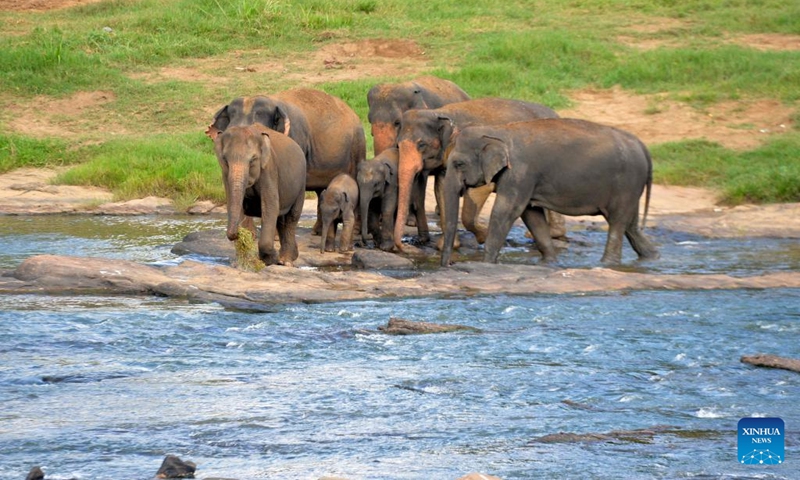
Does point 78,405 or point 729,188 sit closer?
point 78,405

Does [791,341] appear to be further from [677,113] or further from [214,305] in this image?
[677,113]

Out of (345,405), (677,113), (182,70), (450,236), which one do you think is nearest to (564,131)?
(450,236)

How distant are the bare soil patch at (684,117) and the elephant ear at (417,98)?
532cm

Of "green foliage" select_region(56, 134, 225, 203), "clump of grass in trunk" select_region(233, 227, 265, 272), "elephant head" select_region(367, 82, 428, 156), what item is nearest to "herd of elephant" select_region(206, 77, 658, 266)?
"clump of grass in trunk" select_region(233, 227, 265, 272)

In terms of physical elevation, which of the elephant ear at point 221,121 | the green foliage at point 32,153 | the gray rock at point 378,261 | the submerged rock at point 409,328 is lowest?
the green foliage at point 32,153

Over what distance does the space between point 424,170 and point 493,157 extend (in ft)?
5.66

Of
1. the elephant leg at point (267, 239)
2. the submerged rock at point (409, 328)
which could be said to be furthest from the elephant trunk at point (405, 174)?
the submerged rock at point (409, 328)

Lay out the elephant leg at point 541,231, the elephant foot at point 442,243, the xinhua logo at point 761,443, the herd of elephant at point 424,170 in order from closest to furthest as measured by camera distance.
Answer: the xinhua logo at point 761,443, the herd of elephant at point 424,170, the elephant leg at point 541,231, the elephant foot at point 442,243

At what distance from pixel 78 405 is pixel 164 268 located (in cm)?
351

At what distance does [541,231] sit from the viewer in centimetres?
1288

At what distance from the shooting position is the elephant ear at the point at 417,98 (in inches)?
594

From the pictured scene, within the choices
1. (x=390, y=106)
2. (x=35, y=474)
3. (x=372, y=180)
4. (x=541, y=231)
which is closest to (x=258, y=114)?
(x=372, y=180)

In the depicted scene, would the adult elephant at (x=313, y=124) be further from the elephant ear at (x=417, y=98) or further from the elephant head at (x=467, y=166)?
the elephant head at (x=467, y=166)

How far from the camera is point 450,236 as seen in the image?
12859 millimetres
